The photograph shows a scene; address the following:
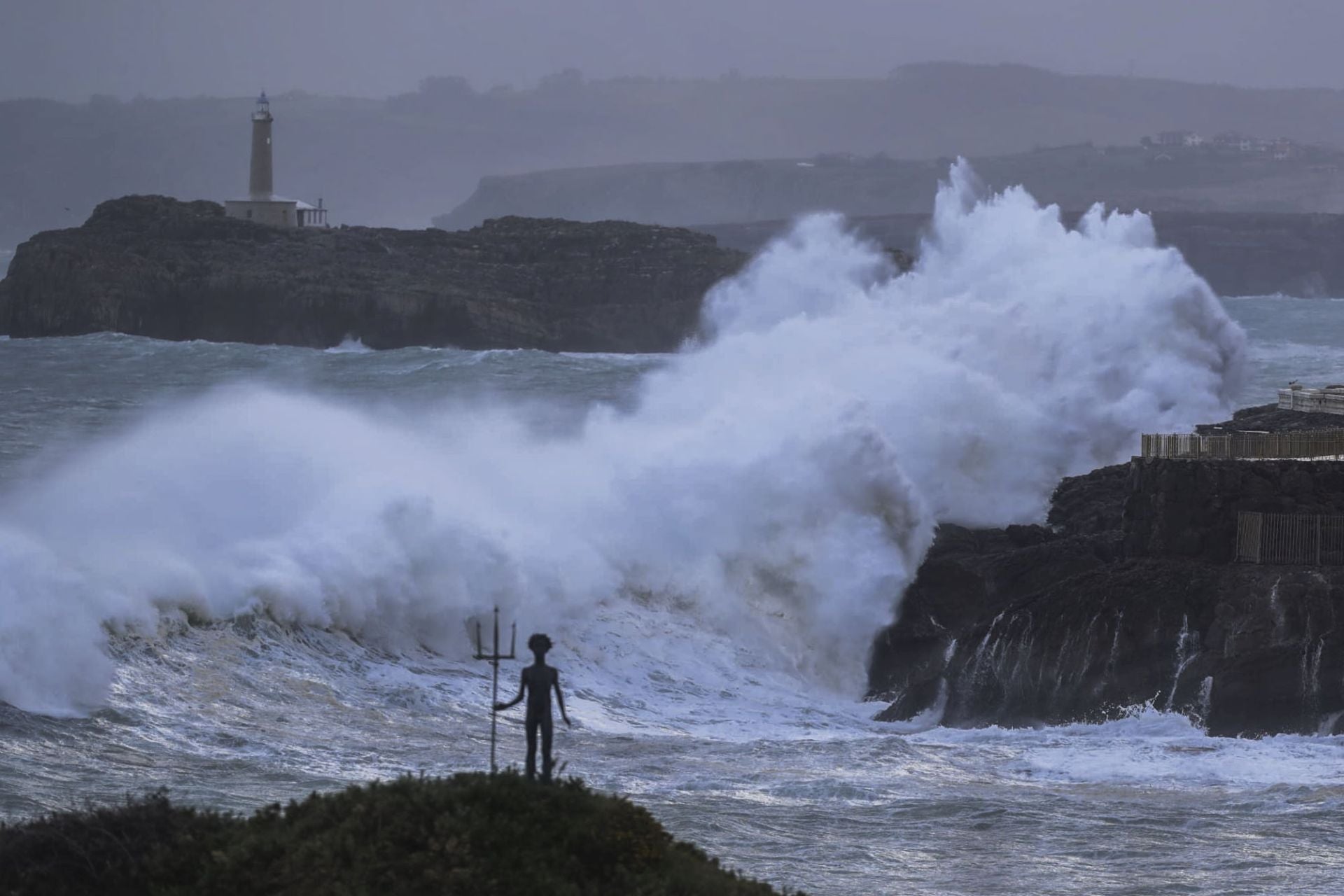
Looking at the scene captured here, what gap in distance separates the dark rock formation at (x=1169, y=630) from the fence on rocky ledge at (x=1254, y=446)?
2.41 feet

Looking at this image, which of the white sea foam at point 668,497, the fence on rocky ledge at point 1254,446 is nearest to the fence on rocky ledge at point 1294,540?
the fence on rocky ledge at point 1254,446

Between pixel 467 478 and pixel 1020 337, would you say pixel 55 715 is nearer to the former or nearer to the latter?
pixel 467 478

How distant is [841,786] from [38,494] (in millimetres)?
13721

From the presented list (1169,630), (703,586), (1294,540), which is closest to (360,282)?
(703,586)

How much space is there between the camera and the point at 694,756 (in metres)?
20.0

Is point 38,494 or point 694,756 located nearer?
point 694,756

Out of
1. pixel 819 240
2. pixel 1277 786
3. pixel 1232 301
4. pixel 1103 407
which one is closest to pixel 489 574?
pixel 1277 786

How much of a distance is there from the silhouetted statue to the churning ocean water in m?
3.96

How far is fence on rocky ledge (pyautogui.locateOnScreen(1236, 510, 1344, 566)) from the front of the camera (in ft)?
78.4

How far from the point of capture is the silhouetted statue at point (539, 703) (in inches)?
473

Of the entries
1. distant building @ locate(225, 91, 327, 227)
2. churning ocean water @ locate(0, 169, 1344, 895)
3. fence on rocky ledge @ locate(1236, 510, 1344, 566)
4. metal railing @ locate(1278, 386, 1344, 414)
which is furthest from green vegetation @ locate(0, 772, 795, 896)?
distant building @ locate(225, 91, 327, 227)

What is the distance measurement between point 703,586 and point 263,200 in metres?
72.2

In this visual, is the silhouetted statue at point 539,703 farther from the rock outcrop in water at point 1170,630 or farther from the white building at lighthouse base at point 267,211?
the white building at lighthouse base at point 267,211

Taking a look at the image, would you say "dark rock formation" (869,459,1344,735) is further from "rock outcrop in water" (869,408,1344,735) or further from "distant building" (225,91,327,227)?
"distant building" (225,91,327,227)
